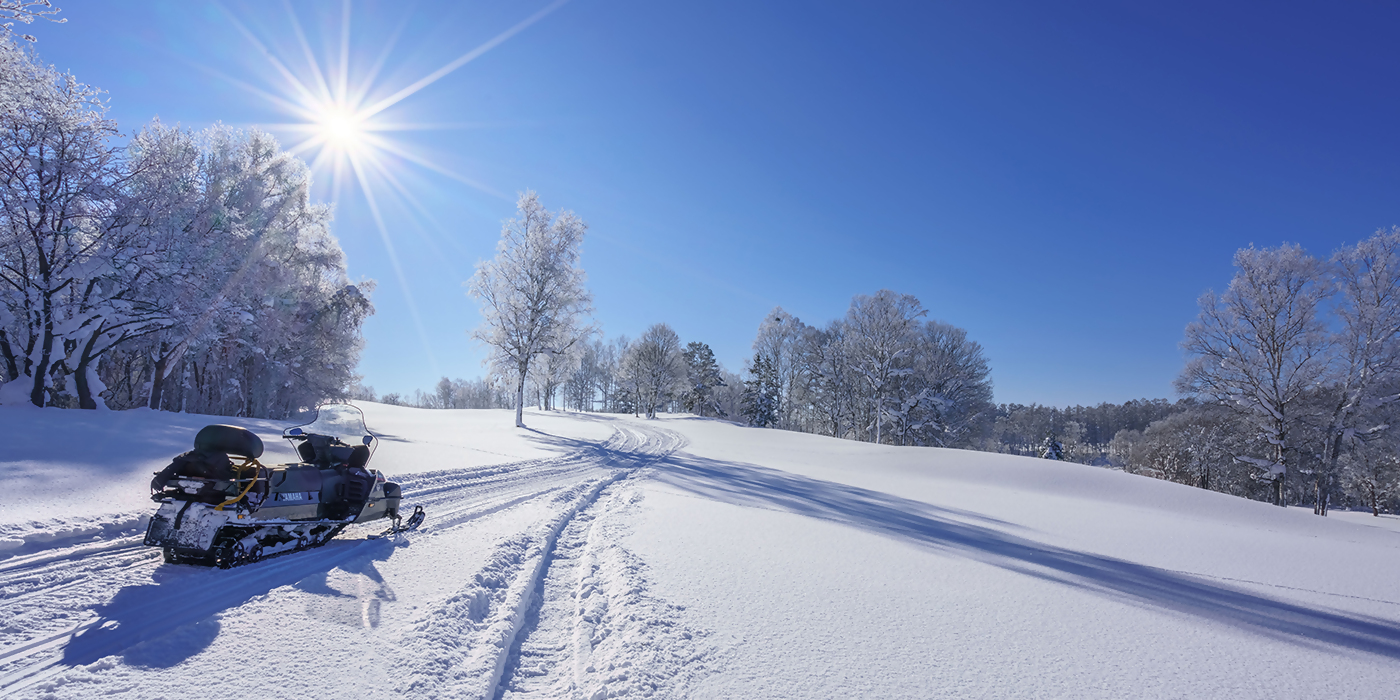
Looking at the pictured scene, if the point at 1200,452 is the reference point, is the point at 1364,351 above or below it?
above

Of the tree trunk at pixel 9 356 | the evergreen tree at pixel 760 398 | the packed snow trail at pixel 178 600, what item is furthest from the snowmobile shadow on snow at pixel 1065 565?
the evergreen tree at pixel 760 398

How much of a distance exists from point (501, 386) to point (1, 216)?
14073 millimetres

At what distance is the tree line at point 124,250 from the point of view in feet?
32.2

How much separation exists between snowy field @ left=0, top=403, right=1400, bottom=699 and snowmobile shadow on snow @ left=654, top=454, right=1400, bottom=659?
5cm

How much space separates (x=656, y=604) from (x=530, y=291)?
2056 cm

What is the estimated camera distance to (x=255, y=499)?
4.09m

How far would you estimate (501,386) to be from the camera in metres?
22.2

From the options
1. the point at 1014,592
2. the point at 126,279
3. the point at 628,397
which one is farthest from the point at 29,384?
the point at 628,397

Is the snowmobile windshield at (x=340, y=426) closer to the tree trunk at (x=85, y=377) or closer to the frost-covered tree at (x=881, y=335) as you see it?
the tree trunk at (x=85, y=377)

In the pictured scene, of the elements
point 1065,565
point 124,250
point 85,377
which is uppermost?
point 124,250

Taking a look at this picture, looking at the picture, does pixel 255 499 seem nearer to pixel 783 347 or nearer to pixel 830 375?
pixel 830 375

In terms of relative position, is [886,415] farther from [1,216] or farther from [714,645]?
[1,216]

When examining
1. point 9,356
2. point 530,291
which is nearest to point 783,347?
point 530,291

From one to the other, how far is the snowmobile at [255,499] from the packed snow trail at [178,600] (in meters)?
0.18
